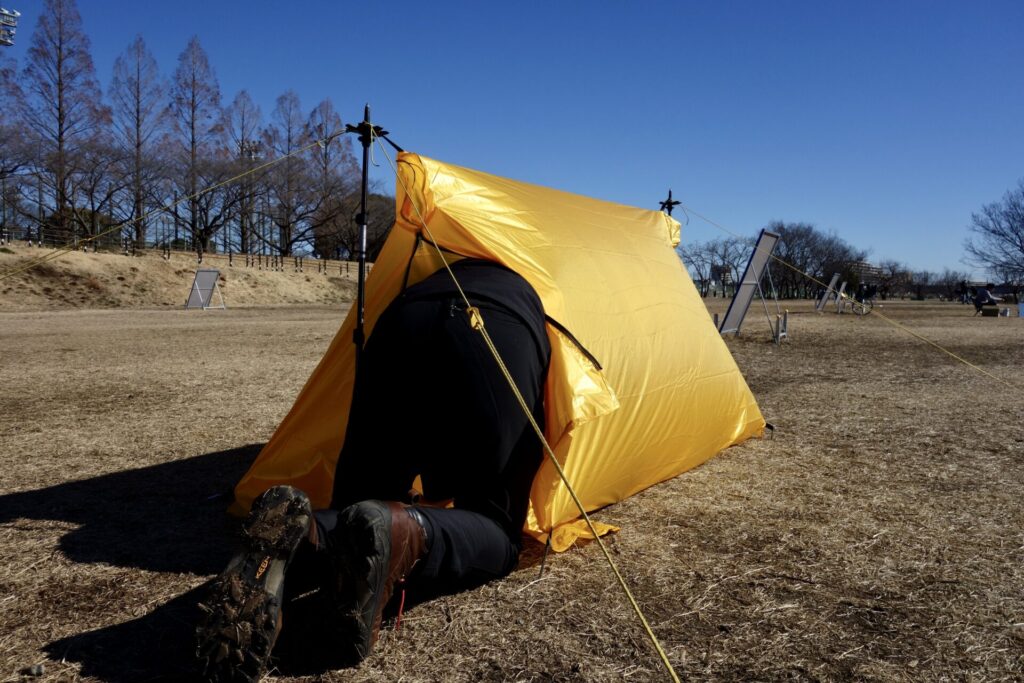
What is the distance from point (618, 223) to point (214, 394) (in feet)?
16.7

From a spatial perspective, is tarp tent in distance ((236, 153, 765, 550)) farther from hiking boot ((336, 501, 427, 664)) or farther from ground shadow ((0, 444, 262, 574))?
→ hiking boot ((336, 501, 427, 664))

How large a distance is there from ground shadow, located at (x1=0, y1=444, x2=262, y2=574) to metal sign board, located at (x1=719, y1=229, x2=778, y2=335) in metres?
10.8

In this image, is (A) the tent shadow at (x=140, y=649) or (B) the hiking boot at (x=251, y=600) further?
(A) the tent shadow at (x=140, y=649)

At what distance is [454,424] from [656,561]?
3.90 feet

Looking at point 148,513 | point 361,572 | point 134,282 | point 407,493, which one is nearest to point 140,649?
point 361,572

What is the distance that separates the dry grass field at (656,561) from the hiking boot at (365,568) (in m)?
0.14

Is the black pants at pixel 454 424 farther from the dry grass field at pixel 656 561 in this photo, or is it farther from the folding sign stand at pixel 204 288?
the folding sign stand at pixel 204 288

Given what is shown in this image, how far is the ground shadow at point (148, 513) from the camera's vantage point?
3449mm

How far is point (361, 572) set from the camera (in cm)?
239

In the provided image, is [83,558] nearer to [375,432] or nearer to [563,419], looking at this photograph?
[375,432]

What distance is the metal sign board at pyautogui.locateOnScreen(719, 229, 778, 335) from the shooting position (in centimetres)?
1345

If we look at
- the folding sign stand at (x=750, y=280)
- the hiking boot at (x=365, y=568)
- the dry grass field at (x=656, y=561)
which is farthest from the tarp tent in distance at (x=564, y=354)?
the folding sign stand at (x=750, y=280)

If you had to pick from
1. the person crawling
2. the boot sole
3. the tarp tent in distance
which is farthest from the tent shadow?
the tarp tent in distance

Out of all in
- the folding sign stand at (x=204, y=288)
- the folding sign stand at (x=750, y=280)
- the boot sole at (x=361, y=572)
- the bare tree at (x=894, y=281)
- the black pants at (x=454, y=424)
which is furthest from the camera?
the bare tree at (x=894, y=281)
